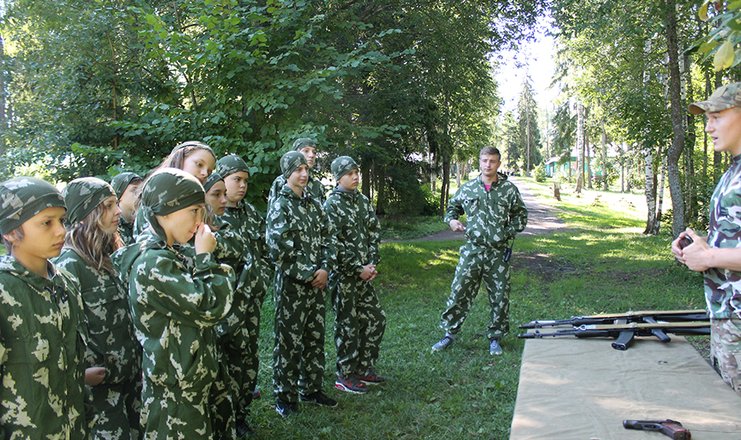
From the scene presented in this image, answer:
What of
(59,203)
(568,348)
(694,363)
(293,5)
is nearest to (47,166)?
(293,5)

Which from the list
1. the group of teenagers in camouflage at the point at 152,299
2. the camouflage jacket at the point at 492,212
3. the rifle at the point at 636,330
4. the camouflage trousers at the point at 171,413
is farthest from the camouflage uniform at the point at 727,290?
the camouflage jacket at the point at 492,212

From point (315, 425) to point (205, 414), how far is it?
1.94m

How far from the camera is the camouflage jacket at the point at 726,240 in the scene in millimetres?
2812

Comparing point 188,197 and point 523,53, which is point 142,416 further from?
point 523,53

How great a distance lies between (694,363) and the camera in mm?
3027

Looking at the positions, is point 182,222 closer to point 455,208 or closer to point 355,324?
point 355,324

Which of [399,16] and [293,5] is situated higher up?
[399,16]

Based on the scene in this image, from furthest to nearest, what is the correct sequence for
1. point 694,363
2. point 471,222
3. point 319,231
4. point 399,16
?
point 399,16, point 471,222, point 319,231, point 694,363

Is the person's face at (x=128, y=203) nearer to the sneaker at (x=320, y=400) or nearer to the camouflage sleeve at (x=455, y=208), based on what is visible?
the sneaker at (x=320, y=400)

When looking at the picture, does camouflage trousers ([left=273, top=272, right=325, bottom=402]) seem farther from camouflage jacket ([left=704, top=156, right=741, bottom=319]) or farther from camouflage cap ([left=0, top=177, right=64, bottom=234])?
camouflage jacket ([left=704, top=156, right=741, bottom=319])

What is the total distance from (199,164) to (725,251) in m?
2.98

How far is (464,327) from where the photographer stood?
755 centimetres

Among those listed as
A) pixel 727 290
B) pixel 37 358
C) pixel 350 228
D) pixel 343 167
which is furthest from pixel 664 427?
pixel 343 167

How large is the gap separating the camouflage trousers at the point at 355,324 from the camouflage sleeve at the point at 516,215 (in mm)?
1955
